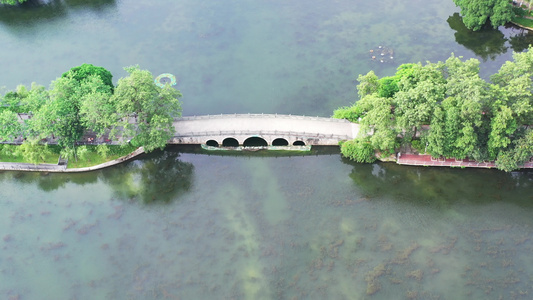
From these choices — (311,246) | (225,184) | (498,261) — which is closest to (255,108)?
(225,184)

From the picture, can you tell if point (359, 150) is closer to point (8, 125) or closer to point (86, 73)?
point (86, 73)

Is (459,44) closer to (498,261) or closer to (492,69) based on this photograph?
(492,69)

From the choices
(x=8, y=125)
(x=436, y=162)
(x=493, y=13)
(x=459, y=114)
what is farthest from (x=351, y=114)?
(x=8, y=125)

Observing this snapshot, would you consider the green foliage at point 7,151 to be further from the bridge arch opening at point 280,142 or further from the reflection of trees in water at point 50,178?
the bridge arch opening at point 280,142

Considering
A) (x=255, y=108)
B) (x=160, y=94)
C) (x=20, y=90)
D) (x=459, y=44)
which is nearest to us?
(x=160, y=94)

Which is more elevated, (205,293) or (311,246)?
(311,246)

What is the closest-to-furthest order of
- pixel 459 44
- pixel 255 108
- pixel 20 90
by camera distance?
pixel 20 90, pixel 255 108, pixel 459 44

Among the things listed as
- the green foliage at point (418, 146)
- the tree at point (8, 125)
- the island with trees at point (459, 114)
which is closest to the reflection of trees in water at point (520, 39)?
the island with trees at point (459, 114)
